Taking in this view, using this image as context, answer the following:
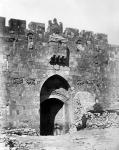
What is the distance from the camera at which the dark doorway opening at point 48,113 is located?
74.5 ft

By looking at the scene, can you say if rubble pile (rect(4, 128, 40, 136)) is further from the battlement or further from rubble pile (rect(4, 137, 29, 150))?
the battlement

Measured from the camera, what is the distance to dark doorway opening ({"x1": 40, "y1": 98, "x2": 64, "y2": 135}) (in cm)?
2272

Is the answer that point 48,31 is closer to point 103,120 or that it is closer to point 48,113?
point 48,113

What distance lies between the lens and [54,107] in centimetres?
Result: 2292

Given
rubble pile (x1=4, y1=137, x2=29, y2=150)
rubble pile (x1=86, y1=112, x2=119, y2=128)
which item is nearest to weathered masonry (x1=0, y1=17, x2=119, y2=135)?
rubble pile (x1=86, y1=112, x2=119, y2=128)

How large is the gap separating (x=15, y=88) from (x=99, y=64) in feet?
16.3

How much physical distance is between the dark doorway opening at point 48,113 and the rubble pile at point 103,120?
7.34ft

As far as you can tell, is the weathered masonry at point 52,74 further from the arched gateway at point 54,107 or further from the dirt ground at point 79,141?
the dirt ground at point 79,141

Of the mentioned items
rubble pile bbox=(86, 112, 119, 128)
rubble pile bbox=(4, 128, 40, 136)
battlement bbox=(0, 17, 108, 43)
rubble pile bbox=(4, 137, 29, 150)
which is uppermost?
battlement bbox=(0, 17, 108, 43)

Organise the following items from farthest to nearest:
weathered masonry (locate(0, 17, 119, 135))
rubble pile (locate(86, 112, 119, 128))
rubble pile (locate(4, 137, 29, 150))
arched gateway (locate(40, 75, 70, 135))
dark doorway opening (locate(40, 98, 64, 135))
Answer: dark doorway opening (locate(40, 98, 64, 135)), arched gateway (locate(40, 75, 70, 135)), weathered masonry (locate(0, 17, 119, 135)), rubble pile (locate(86, 112, 119, 128)), rubble pile (locate(4, 137, 29, 150))

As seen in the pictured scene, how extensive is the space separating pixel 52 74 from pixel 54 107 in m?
1.84

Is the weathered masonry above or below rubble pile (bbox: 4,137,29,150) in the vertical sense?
above

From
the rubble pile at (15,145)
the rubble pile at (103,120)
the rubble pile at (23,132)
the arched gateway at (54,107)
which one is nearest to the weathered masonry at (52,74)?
the arched gateway at (54,107)

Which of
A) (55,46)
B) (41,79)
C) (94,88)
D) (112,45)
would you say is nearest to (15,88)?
(41,79)
